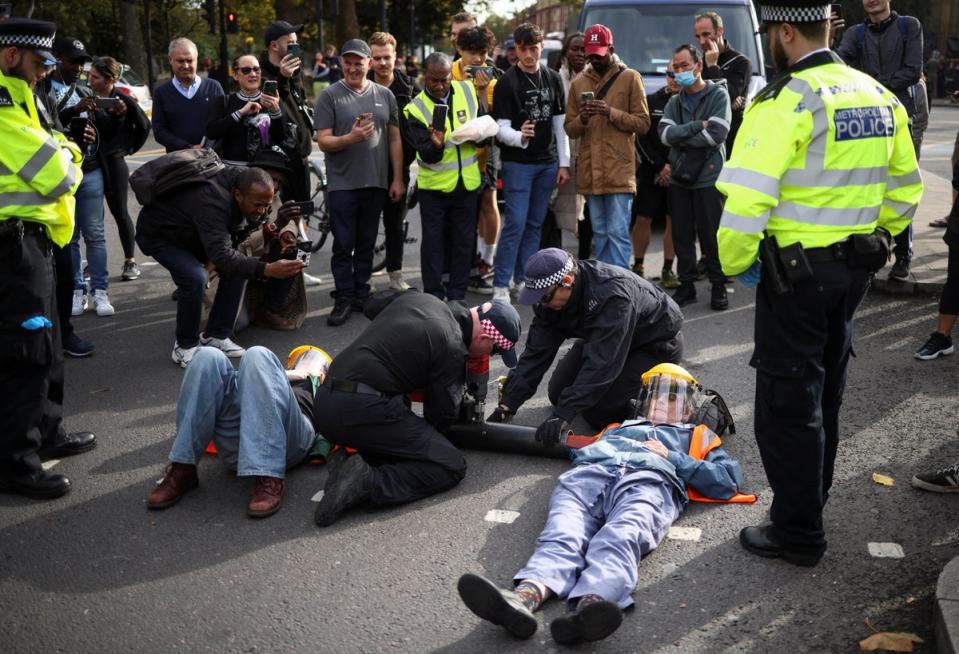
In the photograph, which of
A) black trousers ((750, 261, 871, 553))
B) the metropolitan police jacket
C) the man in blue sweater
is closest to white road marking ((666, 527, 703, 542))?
black trousers ((750, 261, 871, 553))

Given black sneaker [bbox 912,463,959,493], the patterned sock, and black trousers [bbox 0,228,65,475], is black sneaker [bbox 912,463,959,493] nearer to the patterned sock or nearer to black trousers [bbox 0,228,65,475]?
the patterned sock

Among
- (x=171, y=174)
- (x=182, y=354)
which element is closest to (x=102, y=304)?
Answer: (x=182, y=354)

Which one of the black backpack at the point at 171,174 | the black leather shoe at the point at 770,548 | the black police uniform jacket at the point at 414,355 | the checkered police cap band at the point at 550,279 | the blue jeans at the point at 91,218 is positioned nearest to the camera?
the black leather shoe at the point at 770,548

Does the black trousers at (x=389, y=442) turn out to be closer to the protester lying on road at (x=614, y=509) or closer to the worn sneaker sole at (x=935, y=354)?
the protester lying on road at (x=614, y=509)

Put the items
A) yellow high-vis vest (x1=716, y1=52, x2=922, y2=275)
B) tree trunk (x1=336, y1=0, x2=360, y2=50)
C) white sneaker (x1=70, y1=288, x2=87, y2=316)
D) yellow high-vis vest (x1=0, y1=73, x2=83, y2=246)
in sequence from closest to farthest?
yellow high-vis vest (x1=716, y1=52, x2=922, y2=275) → yellow high-vis vest (x1=0, y1=73, x2=83, y2=246) → white sneaker (x1=70, y1=288, x2=87, y2=316) → tree trunk (x1=336, y1=0, x2=360, y2=50)

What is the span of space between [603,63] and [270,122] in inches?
103

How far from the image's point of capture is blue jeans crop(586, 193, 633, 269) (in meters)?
7.88

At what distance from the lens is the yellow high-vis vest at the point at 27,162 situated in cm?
451

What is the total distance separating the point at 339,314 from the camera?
300 inches

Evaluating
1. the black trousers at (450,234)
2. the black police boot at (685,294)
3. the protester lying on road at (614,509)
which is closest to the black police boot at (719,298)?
the black police boot at (685,294)

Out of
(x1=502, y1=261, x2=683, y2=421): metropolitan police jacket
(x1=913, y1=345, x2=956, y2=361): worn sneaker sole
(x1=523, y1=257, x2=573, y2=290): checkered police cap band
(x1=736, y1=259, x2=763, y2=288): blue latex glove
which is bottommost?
(x1=913, y1=345, x2=956, y2=361): worn sneaker sole

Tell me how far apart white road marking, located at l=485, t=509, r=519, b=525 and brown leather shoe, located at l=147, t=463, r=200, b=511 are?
144cm

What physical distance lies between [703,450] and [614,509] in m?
0.74

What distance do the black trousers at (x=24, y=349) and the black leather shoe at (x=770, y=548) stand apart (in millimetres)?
3330
